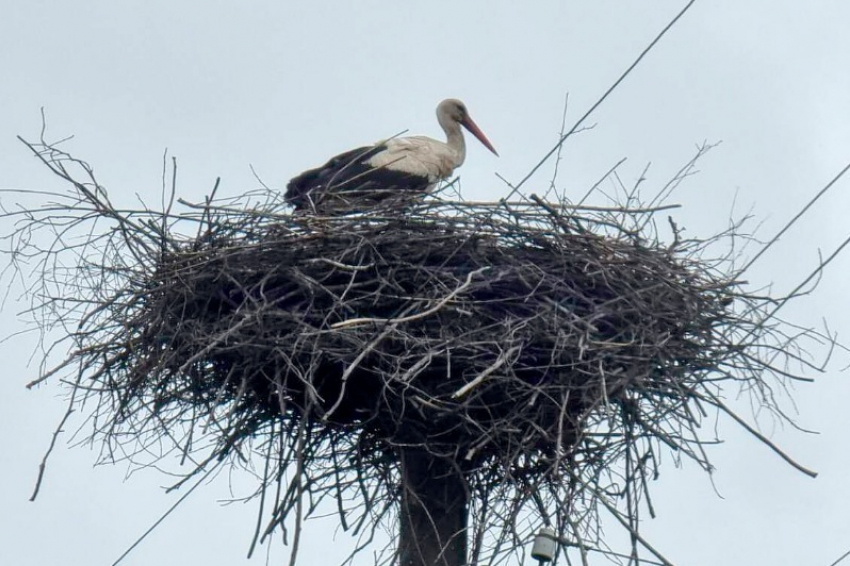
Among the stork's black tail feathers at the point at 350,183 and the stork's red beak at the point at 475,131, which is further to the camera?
the stork's red beak at the point at 475,131

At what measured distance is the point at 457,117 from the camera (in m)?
7.82

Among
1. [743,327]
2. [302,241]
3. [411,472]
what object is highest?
[302,241]

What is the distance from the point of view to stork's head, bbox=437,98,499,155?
780cm

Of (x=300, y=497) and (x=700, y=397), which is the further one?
(x=700, y=397)

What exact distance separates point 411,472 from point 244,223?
1071 mm

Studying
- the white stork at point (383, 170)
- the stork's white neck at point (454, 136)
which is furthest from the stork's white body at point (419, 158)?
the stork's white neck at point (454, 136)

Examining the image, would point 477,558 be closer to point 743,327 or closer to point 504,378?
point 504,378

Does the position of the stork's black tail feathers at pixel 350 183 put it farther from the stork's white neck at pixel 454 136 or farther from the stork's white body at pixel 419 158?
the stork's white neck at pixel 454 136

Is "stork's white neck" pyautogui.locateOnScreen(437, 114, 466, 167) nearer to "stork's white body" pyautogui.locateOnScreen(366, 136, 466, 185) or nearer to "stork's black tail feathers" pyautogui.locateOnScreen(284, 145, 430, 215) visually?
"stork's white body" pyautogui.locateOnScreen(366, 136, 466, 185)

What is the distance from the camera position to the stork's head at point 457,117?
25.6ft

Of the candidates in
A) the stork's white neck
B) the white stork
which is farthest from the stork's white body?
the stork's white neck

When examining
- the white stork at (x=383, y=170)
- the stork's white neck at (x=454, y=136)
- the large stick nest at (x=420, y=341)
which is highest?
the stork's white neck at (x=454, y=136)

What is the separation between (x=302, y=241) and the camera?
5352 millimetres

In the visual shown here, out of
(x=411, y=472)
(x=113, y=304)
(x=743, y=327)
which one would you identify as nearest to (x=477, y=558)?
(x=411, y=472)
